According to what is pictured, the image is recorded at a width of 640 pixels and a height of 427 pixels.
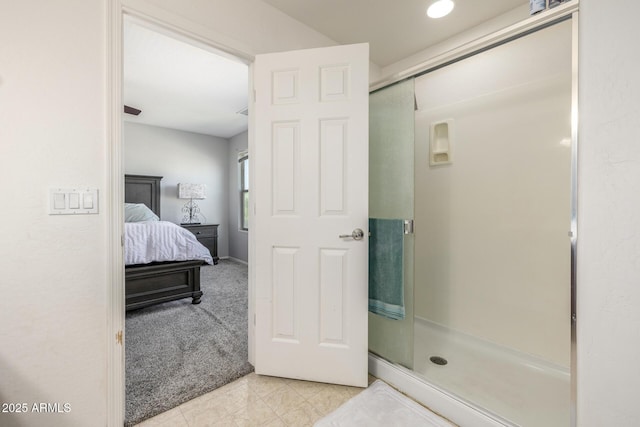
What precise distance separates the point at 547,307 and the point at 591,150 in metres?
1.30

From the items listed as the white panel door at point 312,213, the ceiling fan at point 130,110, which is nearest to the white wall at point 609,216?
the white panel door at point 312,213

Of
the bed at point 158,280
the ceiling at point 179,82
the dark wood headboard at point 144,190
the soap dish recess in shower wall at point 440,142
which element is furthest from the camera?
the dark wood headboard at point 144,190

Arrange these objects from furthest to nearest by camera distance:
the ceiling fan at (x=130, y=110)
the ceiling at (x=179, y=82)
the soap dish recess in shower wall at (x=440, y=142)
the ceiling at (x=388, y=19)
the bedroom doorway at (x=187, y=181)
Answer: the ceiling fan at (x=130, y=110) → the ceiling at (x=179, y=82) → the soap dish recess in shower wall at (x=440, y=142) → the ceiling at (x=388, y=19) → the bedroom doorway at (x=187, y=181)

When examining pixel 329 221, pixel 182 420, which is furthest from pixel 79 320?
pixel 329 221

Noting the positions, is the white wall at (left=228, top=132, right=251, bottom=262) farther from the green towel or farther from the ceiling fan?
the green towel

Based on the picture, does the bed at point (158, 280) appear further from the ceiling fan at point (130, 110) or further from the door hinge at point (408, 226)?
the door hinge at point (408, 226)

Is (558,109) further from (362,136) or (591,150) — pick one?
(362,136)

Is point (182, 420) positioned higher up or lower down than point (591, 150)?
lower down

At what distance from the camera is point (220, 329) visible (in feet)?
7.93

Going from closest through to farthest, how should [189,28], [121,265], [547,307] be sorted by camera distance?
[121,265]
[189,28]
[547,307]

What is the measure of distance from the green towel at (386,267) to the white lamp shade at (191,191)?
450 cm

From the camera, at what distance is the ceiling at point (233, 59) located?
1878 mm

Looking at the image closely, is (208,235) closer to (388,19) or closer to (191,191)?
(191,191)

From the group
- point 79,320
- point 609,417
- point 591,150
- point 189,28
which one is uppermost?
point 189,28
